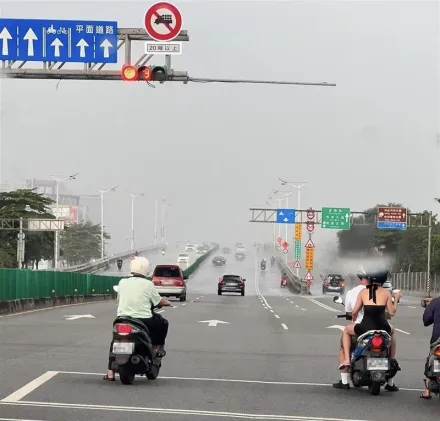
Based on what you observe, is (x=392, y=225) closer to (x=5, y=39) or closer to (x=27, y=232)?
(x=27, y=232)

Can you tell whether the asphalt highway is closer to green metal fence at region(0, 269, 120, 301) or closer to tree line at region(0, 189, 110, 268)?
green metal fence at region(0, 269, 120, 301)

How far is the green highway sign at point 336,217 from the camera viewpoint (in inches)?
3300

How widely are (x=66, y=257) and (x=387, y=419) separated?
510ft

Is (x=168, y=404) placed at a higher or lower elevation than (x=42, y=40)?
lower

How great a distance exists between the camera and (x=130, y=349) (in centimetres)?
1209

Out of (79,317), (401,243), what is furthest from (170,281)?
(401,243)

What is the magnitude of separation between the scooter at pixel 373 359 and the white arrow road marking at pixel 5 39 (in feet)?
45.5

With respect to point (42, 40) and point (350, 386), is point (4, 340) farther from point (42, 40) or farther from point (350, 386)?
point (350, 386)

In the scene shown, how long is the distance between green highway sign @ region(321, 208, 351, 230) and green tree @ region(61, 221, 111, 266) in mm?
83310

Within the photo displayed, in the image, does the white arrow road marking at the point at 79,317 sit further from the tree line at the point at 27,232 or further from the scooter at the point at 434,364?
the tree line at the point at 27,232

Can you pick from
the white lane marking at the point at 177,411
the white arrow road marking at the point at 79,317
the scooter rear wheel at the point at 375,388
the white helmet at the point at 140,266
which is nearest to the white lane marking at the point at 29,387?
the white lane marking at the point at 177,411

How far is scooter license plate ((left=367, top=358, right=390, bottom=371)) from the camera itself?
11680 millimetres

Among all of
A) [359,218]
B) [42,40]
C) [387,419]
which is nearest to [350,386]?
[387,419]

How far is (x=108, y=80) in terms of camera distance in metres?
22.3
